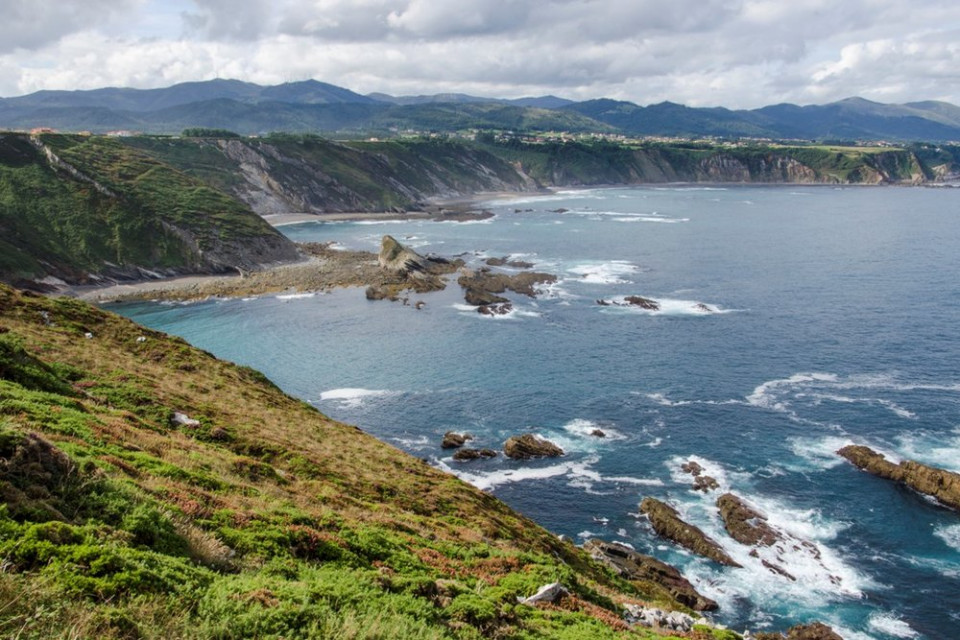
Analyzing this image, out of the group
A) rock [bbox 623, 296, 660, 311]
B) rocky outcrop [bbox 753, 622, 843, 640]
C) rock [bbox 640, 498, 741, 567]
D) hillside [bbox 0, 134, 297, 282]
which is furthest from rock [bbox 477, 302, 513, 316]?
rocky outcrop [bbox 753, 622, 843, 640]

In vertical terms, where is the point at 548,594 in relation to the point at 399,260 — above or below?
below

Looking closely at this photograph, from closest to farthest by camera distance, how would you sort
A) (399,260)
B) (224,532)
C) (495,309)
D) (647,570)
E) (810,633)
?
(224,532) → (810,633) → (647,570) → (495,309) → (399,260)

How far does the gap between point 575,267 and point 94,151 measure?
374 ft

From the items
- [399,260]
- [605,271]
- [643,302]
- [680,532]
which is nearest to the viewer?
[680,532]

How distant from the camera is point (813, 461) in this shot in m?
48.7

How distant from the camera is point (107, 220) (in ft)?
382

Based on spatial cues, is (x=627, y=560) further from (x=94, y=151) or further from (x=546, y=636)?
(x=94, y=151)

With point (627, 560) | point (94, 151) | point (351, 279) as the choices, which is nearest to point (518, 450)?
point (627, 560)

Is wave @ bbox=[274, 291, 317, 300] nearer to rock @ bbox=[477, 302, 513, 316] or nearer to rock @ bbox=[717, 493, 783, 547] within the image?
rock @ bbox=[477, 302, 513, 316]

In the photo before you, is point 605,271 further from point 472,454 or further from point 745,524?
point 745,524

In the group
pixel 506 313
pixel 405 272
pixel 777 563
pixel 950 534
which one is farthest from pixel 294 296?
pixel 950 534

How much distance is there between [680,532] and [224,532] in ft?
106

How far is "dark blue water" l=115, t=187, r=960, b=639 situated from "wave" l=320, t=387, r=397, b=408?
30cm

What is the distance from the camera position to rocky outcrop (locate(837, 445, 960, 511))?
141ft
